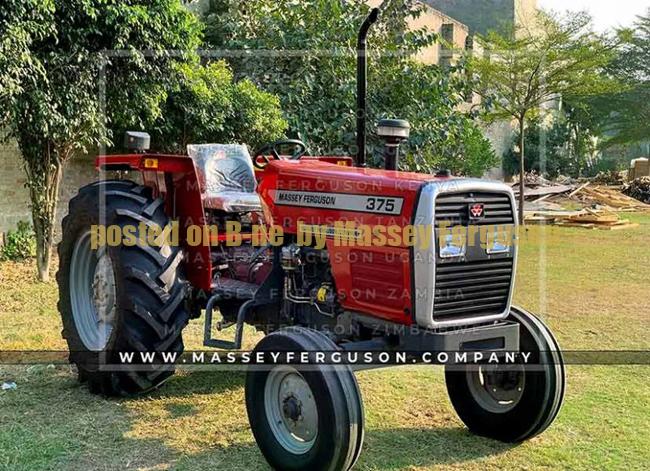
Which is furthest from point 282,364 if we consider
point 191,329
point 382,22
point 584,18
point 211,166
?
point 584,18

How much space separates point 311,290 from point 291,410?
72 centimetres

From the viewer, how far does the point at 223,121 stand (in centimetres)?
917

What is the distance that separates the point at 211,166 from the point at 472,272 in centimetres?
228

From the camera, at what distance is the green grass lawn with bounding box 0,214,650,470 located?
3.56 metres

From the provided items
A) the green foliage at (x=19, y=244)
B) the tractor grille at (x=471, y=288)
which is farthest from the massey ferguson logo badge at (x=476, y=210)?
the green foliage at (x=19, y=244)

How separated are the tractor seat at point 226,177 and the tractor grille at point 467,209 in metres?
1.77

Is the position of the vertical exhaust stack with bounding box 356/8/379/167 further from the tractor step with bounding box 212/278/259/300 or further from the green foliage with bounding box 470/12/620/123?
the green foliage with bounding box 470/12/620/123

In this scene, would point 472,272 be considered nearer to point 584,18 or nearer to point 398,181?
point 398,181

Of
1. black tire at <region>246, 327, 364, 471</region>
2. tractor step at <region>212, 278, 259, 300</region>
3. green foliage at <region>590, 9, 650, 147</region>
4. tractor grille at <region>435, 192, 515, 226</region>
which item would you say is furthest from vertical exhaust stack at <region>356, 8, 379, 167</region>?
green foliage at <region>590, 9, 650, 147</region>

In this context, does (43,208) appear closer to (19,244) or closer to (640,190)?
(19,244)

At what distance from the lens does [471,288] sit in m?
3.44

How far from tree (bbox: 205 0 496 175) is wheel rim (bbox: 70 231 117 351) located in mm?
5766

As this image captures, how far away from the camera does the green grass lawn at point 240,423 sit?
11.7ft

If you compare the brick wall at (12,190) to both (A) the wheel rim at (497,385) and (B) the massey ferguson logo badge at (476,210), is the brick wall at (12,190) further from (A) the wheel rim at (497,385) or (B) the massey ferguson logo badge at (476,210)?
(B) the massey ferguson logo badge at (476,210)
